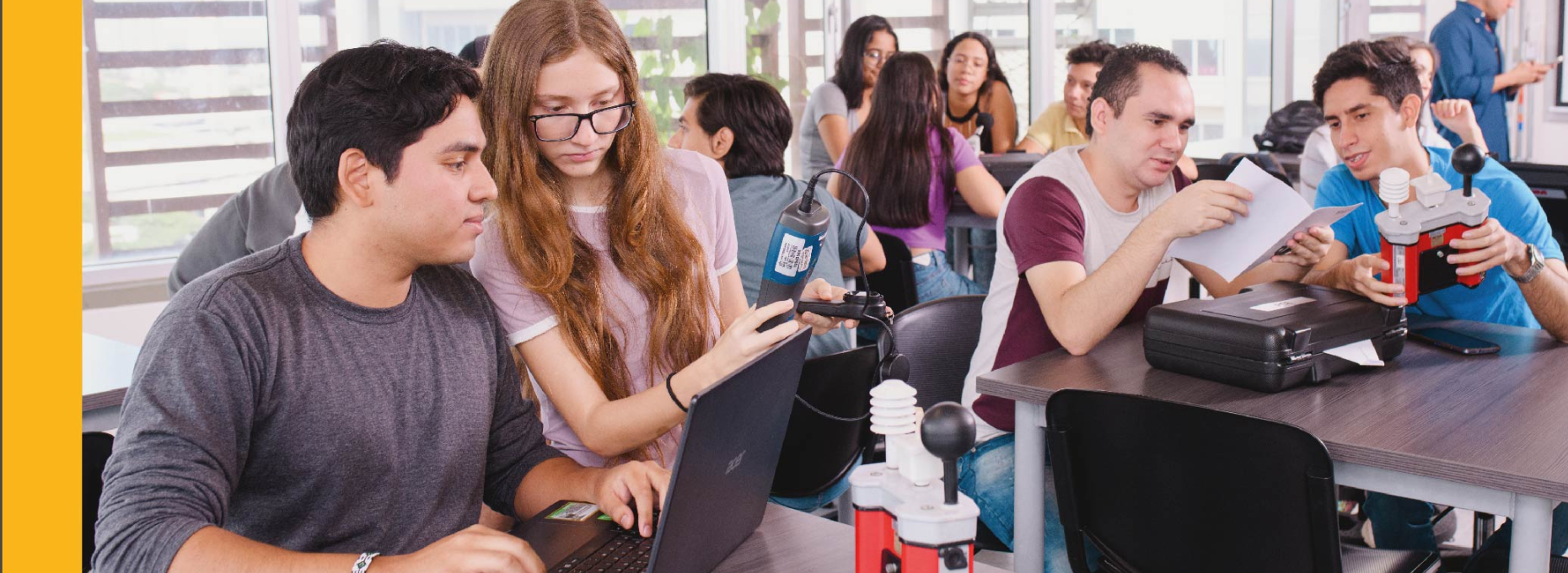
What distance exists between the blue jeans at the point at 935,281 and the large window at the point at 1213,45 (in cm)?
398

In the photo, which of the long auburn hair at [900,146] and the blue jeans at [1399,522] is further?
the long auburn hair at [900,146]

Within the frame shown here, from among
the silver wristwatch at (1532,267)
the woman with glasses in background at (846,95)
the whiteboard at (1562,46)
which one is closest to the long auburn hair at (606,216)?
the silver wristwatch at (1532,267)

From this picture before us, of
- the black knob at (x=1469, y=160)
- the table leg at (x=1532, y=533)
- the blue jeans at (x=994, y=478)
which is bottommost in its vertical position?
the blue jeans at (x=994, y=478)

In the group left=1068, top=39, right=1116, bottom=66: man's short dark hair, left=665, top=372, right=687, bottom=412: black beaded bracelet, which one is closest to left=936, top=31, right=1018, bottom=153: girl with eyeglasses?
left=1068, top=39, right=1116, bottom=66: man's short dark hair

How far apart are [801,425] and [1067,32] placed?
5.58 meters

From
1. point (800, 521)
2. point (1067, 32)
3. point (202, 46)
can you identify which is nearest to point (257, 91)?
point (202, 46)

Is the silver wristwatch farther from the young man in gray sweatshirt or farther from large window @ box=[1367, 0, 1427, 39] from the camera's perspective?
large window @ box=[1367, 0, 1427, 39]

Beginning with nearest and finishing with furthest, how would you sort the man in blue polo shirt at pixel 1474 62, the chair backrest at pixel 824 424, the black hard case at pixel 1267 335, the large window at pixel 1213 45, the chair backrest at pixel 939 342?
1. the black hard case at pixel 1267 335
2. the chair backrest at pixel 824 424
3. the chair backrest at pixel 939 342
4. the man in blue polo shirt at pixel 1474 62
5. the large window at pixel 1213 45

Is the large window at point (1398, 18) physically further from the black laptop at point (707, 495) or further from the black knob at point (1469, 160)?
the black laptop at point (707, 495)

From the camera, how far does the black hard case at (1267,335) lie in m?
1.88

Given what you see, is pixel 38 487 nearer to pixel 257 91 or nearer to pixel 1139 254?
pixel 1139 254

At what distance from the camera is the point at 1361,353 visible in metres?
2.00

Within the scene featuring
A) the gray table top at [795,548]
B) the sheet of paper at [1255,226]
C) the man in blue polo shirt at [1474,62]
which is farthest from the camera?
the man in blue polo shirt at [1474,62]

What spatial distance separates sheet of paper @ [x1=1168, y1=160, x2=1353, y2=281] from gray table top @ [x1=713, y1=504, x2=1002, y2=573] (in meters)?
1.01
